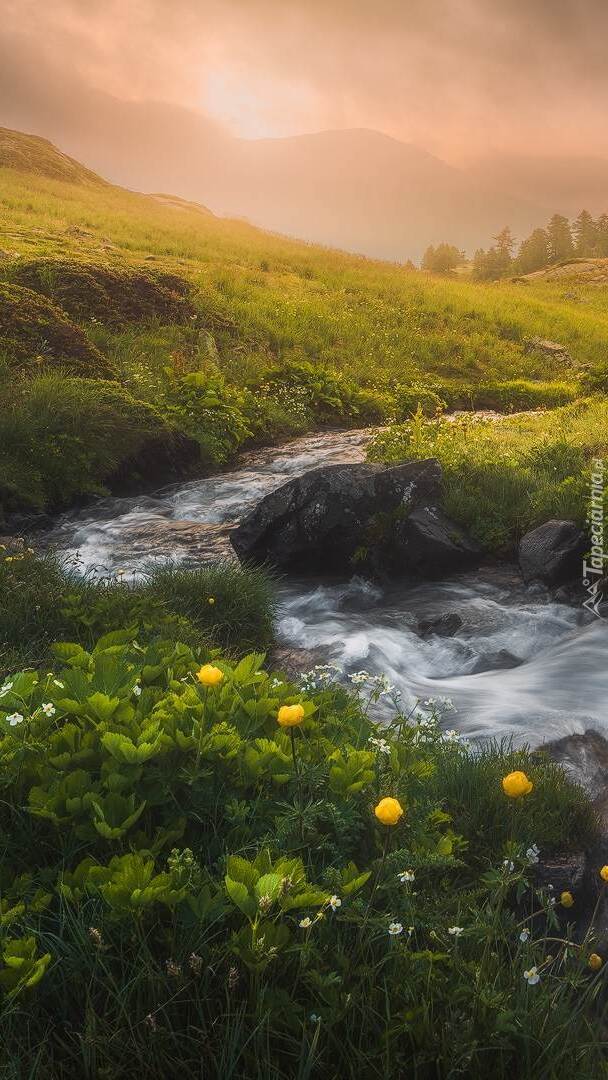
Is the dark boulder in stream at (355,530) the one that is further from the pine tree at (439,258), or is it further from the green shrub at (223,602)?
the pine tree at (439,258)

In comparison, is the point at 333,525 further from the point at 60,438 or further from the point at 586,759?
the point at 60,438

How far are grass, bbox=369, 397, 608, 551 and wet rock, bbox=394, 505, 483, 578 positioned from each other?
383mm

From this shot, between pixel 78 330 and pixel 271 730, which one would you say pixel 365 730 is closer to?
pixel 271 730

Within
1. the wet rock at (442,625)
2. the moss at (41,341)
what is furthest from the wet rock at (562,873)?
the moss at (41,341)

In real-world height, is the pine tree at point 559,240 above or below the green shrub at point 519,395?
above

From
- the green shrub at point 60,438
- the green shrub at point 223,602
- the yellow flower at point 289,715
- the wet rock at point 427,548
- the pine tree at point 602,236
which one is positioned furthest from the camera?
the pine tree at point 602,236

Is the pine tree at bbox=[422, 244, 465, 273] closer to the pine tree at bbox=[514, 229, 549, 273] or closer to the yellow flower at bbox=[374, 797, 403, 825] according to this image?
the pine tree at bbox=[514, 229, 549, 273]

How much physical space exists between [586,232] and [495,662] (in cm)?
7982

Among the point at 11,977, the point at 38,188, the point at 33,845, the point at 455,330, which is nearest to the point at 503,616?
the point at 33,845

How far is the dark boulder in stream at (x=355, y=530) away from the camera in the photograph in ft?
24.3

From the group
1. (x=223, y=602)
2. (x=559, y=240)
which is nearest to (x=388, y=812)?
(x=223, y=602)

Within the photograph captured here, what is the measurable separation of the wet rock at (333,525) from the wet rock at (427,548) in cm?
7

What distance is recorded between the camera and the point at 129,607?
17.3 feet

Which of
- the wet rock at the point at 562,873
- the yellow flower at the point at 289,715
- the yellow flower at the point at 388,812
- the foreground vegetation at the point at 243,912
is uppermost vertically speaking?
the yellow flower at the point at 289,715
